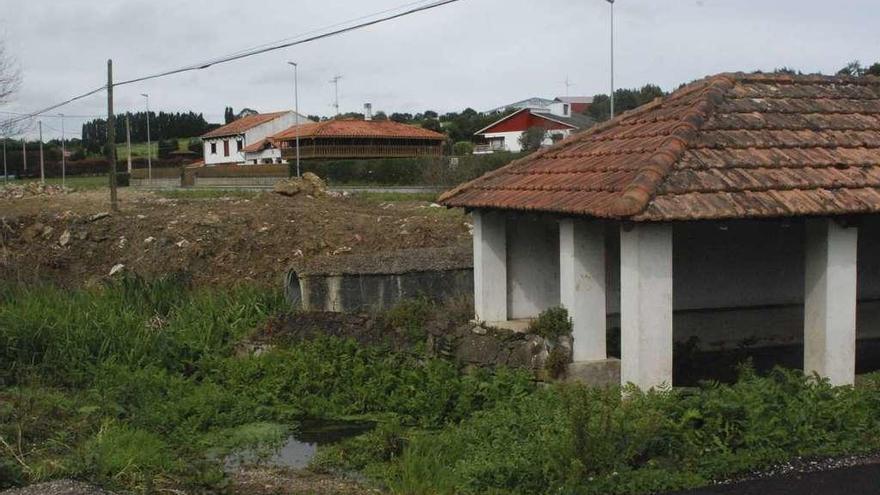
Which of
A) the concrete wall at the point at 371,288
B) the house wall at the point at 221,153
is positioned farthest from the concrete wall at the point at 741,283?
the house wall at the point at 221,153

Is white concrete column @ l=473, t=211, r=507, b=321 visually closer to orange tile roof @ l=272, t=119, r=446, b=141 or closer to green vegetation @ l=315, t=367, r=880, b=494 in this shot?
green vegetation @ l=315, t=367, r=880, b=494

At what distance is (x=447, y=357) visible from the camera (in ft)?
39.2

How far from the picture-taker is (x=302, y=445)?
10414 mm

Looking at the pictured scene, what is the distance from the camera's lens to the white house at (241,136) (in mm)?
75000

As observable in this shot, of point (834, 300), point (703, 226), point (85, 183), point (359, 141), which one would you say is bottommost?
point (834, 300)

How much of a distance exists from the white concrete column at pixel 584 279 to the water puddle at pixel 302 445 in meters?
2.70

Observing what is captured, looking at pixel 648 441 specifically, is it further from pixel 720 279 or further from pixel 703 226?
pixel 720 279

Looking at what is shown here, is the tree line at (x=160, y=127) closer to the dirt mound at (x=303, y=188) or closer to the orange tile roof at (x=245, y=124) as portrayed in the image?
the orange tile roof at (x=245, y=124)

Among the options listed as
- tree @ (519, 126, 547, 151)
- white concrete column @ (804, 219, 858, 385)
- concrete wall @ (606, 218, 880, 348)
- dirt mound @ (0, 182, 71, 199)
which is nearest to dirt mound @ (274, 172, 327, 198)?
dirt mound @ (0, 182, 71, 199)

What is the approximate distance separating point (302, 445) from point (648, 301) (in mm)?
4061

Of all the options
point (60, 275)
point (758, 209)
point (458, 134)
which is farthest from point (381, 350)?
point (458, 134)

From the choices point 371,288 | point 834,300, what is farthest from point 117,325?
point 834,300

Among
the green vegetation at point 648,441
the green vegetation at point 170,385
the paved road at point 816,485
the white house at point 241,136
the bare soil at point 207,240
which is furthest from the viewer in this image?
the white house at point 241,136

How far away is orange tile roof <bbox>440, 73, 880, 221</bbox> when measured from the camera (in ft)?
29.5
